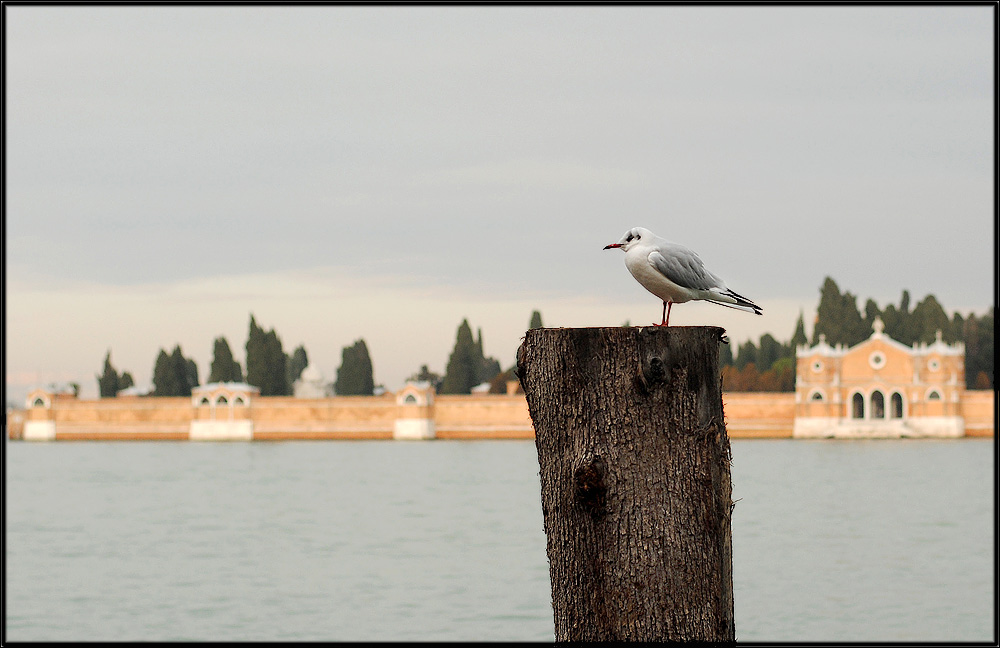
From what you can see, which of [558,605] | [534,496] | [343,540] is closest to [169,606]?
[343,540]

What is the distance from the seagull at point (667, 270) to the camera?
2703mm

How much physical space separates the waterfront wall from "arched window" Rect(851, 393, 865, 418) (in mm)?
2347

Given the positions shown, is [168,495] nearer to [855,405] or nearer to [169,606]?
[169,606]

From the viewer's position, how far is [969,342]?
5375 centimetres

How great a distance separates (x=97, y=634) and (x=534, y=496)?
19.0 meters

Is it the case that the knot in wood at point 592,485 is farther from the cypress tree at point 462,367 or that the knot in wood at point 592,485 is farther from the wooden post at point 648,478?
the cypress tree at point 462,367

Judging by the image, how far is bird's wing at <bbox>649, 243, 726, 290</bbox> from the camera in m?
2.70

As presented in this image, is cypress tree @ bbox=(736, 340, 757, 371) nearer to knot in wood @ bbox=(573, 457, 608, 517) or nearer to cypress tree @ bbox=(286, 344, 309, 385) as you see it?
cypress tree @ bbox=(286, 344, 309, 385)

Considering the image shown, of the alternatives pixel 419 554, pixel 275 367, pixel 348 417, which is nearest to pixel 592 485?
pixel 419 554

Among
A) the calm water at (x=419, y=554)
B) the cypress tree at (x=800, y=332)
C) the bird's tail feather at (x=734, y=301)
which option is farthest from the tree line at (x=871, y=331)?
the bird's tail feather at (x=734, y=301)

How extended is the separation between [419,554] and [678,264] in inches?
748

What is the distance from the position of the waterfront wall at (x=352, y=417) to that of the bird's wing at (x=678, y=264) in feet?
158

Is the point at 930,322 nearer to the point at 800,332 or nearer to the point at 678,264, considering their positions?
the point at 800,332

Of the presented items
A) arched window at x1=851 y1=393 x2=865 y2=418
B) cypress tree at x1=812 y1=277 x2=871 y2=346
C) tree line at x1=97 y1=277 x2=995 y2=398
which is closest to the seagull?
tree line at x1=97 y1=277 x2=995 y2=398
